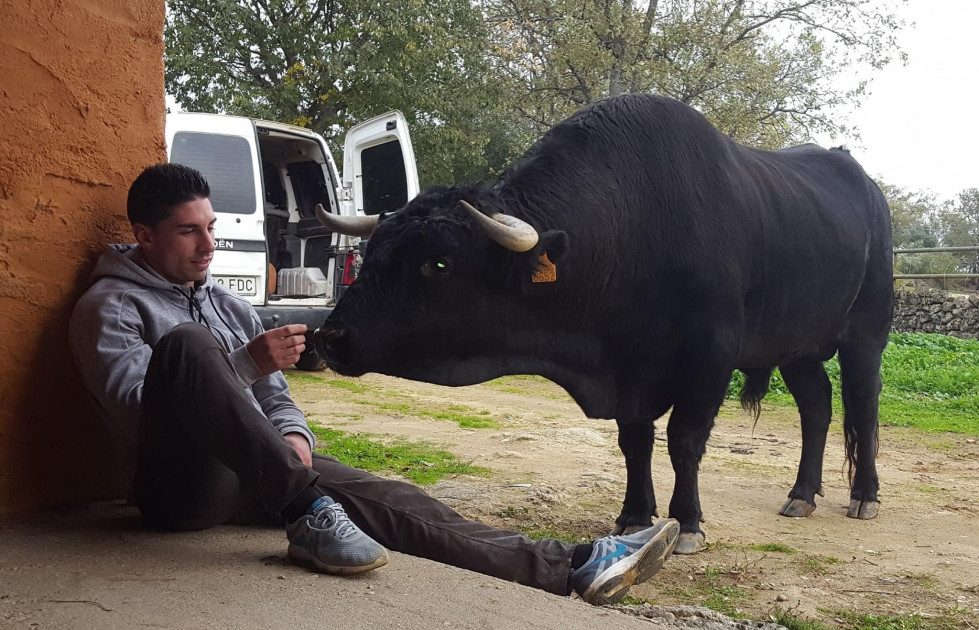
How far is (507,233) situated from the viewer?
412 centimetres

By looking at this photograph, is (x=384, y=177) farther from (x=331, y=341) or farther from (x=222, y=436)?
(x=222, y=436)

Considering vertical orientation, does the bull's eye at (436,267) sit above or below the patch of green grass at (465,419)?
above

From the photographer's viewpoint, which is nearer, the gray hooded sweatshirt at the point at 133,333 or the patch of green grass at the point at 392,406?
the gray hooded sweatshirt at the point at 133,333

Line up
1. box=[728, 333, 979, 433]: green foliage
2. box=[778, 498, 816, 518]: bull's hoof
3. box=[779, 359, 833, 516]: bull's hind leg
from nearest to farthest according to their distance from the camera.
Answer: box=[778, 498, 816, 518]: bull's hoof < box=[779, 359, 833, 516]: bull's hind leg < box=[728, 333, 979, 433]: green foliage

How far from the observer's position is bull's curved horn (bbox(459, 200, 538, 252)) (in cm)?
411

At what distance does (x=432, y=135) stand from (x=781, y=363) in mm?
15504

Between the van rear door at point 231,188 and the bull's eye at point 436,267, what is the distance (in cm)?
532

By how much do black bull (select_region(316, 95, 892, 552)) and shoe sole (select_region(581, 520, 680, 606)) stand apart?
1.33m

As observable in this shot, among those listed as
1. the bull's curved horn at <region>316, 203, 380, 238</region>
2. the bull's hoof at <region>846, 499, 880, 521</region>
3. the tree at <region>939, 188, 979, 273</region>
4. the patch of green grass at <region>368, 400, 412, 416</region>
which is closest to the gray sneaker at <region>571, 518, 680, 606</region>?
the bull's curved horn at <region>316, 203, 380, 238</region>

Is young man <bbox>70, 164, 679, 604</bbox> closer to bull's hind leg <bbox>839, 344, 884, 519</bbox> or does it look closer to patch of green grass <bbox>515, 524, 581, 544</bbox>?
patch of green grass <bbox>515, 524, 581, 544</bbox>

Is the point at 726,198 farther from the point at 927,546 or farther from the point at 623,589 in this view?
the point at 623,589

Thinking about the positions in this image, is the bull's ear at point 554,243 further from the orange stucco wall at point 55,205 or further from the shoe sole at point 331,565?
the shoe sole at point 331,565

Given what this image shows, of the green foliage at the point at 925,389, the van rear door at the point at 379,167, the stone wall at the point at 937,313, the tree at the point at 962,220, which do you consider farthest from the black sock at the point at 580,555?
the tree at the point at 962,220

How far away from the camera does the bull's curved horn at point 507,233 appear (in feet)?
13.5
